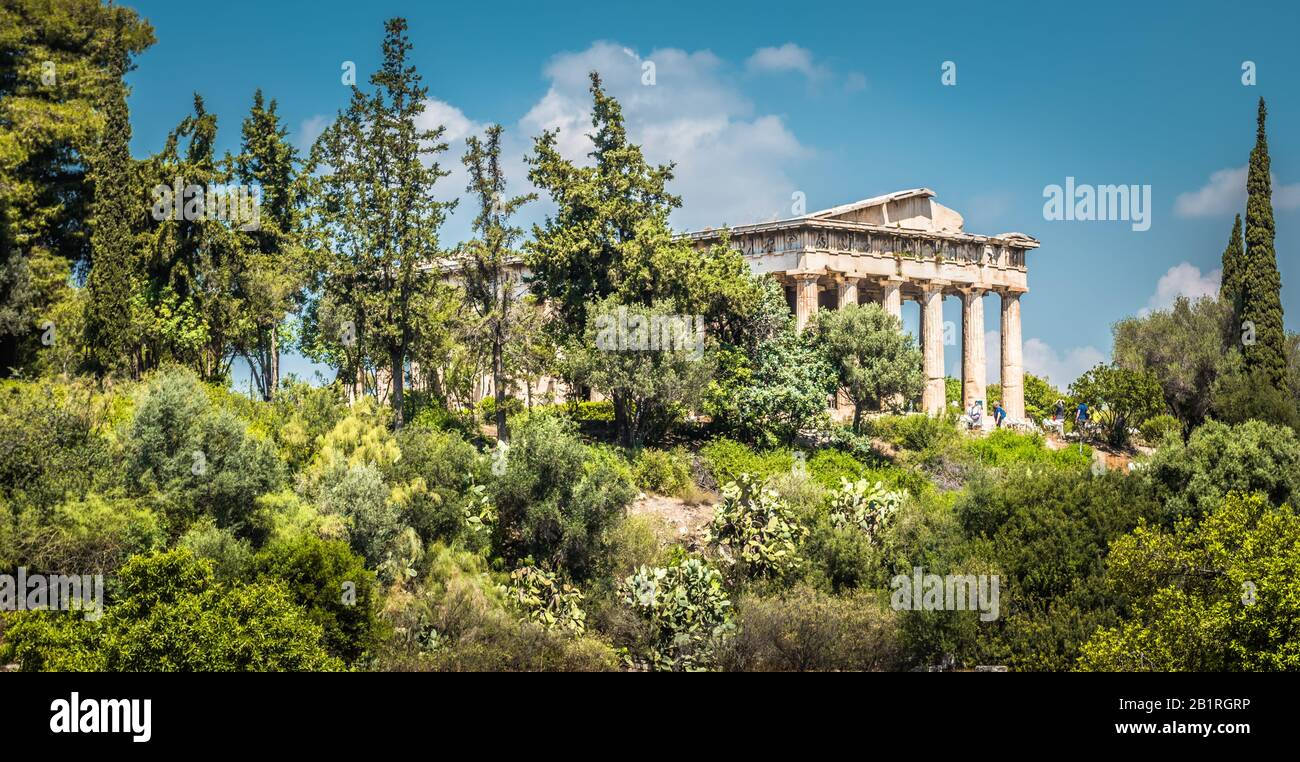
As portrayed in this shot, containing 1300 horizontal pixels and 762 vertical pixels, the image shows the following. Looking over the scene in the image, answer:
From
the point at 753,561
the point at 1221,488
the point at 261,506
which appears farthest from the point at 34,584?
the point at 1221,488

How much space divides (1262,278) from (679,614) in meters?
30.6

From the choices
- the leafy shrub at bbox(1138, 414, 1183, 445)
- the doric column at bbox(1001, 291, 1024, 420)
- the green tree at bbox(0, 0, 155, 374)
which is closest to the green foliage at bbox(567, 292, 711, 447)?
the green tree at bbox(0, 0, 155, 374)

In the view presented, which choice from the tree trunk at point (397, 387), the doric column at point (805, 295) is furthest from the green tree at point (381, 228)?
the doric column at point (805, 295)

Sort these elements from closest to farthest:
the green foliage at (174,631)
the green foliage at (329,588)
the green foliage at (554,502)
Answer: the green foliage at (174,631), the green foliage at (329,588), the green foliage at (554,502)

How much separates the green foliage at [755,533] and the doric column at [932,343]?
1964 centimetres

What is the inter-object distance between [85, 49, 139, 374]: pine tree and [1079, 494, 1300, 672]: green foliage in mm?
29269

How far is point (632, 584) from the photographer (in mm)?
35969

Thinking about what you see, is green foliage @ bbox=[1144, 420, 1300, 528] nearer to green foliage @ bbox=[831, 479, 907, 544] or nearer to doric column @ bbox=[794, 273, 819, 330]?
green foliage @ bbox=[831, 479, 907, 544]

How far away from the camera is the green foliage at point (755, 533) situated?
125ft

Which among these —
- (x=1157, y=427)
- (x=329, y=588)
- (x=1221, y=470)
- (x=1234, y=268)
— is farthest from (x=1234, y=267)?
(x=329, y=588)

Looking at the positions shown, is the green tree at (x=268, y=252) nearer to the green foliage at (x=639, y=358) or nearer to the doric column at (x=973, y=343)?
the green foliage at (x=639, y=358)

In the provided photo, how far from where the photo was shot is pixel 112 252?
44812 millimetres

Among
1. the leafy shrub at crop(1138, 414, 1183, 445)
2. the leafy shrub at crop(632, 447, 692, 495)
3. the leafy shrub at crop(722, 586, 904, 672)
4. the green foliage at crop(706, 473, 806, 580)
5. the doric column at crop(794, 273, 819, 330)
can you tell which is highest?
the doric column at crop(794, 273, 819, 330)

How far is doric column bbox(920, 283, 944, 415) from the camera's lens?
58625 millimetres
